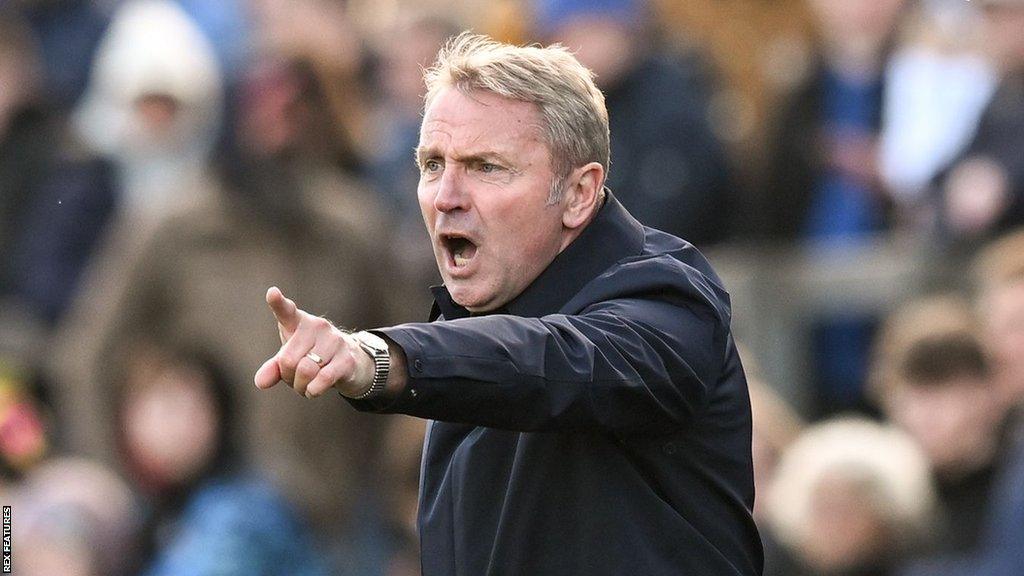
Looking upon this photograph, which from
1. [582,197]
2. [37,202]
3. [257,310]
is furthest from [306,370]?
[37,202]

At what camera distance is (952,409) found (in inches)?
330

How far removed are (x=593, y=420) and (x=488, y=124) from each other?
2.48ft

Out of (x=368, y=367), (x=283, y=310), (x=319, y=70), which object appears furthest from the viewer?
(x=319, y=70)

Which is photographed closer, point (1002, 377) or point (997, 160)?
point (1002, 377)

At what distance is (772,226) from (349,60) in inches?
96.4

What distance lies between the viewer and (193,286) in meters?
9.31

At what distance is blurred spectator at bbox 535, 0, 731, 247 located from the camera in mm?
9289

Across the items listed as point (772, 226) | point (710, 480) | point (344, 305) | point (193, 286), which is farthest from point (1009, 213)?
point (710, 480)

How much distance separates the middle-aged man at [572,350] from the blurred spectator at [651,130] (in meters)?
4.34

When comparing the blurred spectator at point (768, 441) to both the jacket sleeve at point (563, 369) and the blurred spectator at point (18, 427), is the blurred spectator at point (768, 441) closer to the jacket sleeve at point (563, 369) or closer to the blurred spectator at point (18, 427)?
the blurred spectator at point (18, 427)

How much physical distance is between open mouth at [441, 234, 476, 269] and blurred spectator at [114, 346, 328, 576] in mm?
3384

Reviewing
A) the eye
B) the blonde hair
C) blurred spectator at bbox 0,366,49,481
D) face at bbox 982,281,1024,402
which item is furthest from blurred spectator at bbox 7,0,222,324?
the eye

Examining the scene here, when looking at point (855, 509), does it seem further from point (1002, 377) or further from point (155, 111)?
point (155, 111)

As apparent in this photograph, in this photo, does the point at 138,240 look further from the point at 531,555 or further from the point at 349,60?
the point at 531,555
